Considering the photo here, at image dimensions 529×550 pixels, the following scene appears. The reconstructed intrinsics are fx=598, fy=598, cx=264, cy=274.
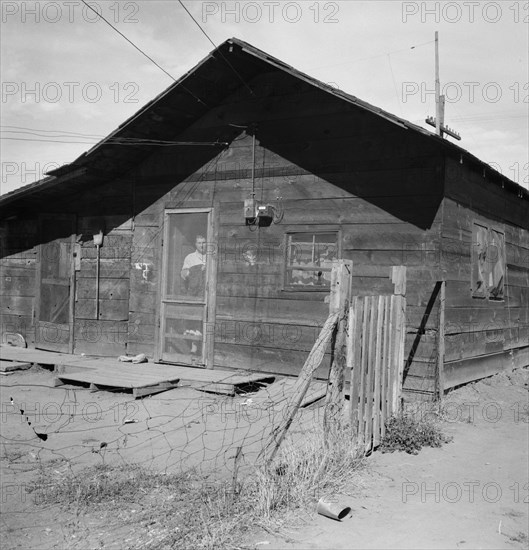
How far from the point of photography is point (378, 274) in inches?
350

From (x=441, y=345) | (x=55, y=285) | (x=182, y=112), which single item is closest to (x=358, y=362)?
(x=441, y=345)

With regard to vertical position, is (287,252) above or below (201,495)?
above

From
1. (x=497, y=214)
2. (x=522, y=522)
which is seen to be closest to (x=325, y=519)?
(x=522, y=522)

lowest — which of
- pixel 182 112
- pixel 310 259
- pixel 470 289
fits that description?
pixel 470 289

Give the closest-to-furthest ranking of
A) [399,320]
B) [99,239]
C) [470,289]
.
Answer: [399,320] → [470,289] → [99,239]

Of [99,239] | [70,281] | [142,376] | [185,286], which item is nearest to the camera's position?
[142,376]

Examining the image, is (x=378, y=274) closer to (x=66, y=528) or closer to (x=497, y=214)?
(x=497, y=214)

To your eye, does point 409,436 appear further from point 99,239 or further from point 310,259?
point 99,239

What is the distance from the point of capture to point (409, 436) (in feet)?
21.0

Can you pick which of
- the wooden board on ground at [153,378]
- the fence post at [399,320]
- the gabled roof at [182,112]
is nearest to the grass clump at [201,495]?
the fence post at [399,320]

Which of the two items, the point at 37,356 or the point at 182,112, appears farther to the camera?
the point at 37,356

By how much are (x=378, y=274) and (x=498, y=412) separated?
2.58m

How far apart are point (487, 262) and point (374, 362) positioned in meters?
5.05

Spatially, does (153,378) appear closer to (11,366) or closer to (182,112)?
(11,366)
